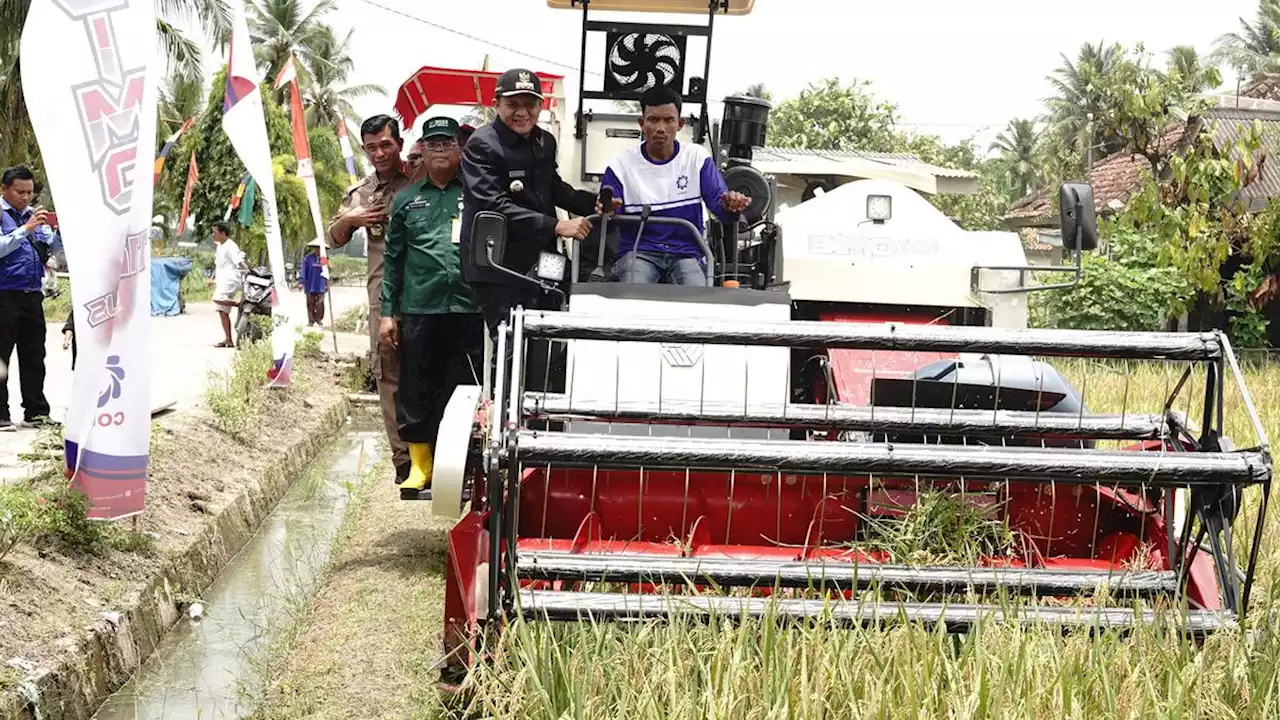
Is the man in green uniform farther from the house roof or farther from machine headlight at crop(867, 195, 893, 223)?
the house roof

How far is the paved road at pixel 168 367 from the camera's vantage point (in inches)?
335

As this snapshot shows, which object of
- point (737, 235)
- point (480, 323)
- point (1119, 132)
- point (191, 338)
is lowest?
point (191, 338)

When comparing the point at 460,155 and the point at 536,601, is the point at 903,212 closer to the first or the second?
the point at 460,155

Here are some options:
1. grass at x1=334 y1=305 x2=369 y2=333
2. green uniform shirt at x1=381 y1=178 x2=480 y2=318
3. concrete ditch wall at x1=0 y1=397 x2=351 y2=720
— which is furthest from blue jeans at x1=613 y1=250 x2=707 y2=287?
grass at x1=334 y1=305 x2=369 y2=333

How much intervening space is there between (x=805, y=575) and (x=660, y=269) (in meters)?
2.24

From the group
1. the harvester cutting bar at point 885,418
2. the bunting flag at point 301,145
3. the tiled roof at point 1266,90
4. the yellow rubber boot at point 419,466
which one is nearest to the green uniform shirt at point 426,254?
the yellow rubber boot at point 419,466

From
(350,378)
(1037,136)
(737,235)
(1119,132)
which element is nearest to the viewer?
(737,235)

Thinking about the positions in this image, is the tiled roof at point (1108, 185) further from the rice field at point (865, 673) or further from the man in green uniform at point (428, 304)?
the rice field at point (865, 673)

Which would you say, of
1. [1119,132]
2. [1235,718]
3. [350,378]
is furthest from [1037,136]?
[1235,718]

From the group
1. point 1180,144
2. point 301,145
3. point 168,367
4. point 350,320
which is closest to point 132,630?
point 301,145

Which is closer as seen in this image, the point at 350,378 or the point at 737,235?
the point at 737,235

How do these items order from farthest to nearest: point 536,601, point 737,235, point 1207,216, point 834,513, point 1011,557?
point 1207,216, point 737,235, point 834,513, point 1011,557, point 536,601

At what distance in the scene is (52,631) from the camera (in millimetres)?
4918

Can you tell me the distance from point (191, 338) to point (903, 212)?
45.6 ft
